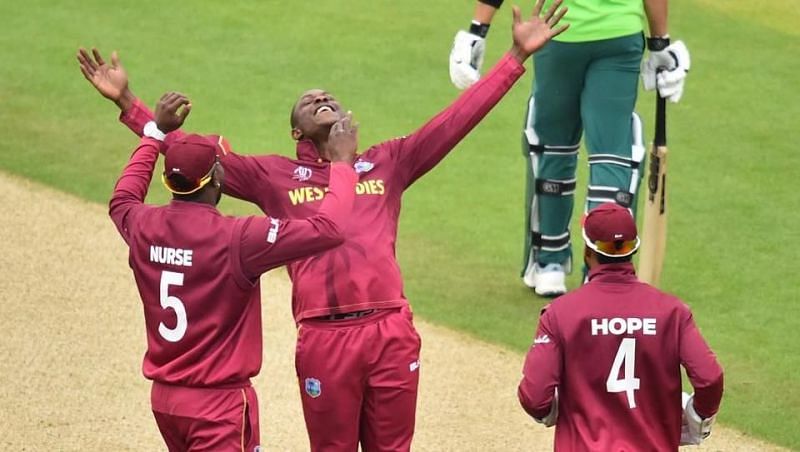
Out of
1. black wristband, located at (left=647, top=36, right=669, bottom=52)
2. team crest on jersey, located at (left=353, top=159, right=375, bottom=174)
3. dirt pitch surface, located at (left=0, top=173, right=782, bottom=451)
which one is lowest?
dirt pitch surface, located at (left=0, top=173, right=782, bottom=451)

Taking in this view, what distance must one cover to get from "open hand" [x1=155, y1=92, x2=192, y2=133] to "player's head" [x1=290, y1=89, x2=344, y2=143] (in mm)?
484

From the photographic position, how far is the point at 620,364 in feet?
17.6

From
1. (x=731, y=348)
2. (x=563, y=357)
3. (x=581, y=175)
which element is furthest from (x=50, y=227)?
(x=563, y=357)

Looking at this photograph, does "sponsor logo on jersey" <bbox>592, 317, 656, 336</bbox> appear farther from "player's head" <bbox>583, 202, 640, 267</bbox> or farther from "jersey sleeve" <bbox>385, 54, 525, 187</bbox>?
"jersey sleeve" <bbox>385, 54, 525, 187</bbox>

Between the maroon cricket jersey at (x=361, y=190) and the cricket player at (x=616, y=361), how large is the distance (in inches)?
37.2

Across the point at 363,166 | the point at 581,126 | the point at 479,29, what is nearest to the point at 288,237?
the point at 363,166

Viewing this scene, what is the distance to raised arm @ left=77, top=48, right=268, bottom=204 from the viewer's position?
636cm

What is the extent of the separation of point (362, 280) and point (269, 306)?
3.14 meters

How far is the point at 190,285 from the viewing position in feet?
18.9

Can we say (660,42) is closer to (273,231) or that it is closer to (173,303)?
(273,231)

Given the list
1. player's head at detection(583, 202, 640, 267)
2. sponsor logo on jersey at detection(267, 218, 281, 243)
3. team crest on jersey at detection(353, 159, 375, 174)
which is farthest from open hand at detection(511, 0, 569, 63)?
sponsor logo on jersey at detection(267, 218, 281, 243)

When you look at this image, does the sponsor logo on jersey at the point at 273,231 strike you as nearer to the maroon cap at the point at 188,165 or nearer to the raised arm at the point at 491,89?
the maroon cap at the point at 188,165

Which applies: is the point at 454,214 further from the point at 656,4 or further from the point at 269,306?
the point at 656,4

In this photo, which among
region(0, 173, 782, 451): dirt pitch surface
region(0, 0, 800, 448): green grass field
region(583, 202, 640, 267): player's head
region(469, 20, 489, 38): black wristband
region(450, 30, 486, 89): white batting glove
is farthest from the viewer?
region(0, 0, 800, 448): green grass field
